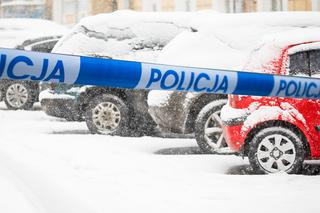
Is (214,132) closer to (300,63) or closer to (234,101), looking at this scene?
(234,101)

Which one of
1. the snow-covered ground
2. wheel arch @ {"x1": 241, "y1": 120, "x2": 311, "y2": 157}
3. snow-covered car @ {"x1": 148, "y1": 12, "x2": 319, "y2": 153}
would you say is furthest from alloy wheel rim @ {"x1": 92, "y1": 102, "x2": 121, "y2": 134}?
wheel arch @ {"x1": 241, "y1": 120, "x2": 311, "y2": 157}

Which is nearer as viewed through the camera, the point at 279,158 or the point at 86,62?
the point at 86,62

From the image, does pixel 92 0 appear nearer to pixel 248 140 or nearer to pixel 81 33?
pixel 81 33

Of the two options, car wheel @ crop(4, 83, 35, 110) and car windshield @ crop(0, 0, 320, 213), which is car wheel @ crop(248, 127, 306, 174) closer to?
car windshield @ crop(0, 0, 320, 213)

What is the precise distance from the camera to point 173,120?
7680 mm

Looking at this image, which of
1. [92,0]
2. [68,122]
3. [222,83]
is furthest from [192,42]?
[92,0]

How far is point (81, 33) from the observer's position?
9.61 meters

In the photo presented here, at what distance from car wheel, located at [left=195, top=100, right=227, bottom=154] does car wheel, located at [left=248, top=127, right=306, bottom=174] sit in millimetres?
1334

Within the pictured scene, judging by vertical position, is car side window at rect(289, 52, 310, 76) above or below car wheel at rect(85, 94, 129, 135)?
above

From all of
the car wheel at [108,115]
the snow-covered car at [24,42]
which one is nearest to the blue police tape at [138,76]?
the car wheel at [108,115]

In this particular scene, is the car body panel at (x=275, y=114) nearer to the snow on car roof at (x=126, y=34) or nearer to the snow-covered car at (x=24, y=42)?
the snow on car roof at (x=126, y=34)

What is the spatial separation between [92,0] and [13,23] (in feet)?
59.6

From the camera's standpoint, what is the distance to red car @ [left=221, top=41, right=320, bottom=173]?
585 cm

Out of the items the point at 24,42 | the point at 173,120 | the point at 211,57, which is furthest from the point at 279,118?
the point at 24,42
